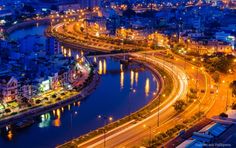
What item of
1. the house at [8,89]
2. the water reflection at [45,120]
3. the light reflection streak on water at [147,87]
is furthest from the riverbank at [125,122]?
the house at [8,89]

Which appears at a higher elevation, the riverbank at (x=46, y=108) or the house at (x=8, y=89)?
the house at (x=8, y=89)

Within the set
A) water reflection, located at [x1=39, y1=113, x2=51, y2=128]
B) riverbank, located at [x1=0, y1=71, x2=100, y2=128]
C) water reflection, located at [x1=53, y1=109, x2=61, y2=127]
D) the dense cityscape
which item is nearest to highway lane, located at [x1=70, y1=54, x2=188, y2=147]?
the dense cityscape

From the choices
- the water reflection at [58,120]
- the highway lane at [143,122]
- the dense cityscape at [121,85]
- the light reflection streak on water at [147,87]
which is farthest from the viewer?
the light reflection streak on water at [147,87]

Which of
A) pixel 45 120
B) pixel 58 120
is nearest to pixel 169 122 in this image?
pixel 58 120

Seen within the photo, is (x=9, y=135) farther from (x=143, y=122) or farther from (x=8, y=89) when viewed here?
(x=143, y=122)

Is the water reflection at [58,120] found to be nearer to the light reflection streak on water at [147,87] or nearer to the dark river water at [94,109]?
the dark river water at [94,109]

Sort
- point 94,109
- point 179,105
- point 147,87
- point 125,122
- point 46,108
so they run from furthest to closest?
point 147,87, point 94,109, point 46,108, point 179,105, point 125,122

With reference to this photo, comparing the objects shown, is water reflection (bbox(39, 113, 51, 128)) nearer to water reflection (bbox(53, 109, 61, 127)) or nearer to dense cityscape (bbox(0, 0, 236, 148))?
dense cityscape (bbox(0, 0, 236, 148))
